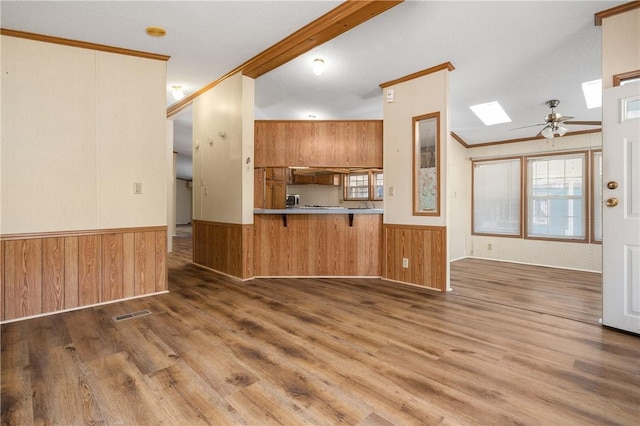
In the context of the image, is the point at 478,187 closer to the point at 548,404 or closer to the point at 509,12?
the point at 509,12

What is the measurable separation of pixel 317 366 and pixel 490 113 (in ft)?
17.0

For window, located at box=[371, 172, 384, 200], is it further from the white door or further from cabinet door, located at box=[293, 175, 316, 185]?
the white door

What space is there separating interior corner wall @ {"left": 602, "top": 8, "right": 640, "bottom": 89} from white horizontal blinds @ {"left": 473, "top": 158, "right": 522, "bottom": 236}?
3.84 m

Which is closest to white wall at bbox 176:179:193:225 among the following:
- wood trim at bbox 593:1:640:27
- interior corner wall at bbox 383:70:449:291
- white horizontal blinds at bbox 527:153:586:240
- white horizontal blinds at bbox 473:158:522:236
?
white horizontal blinds at bbox 473:158:522:236

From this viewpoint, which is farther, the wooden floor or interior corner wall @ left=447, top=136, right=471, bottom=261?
interior corner wall @ left=447, top=136, right=471, bottom=261

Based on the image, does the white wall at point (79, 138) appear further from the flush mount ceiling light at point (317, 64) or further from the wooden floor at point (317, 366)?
the flush mount ceiling light at point (317, 64)

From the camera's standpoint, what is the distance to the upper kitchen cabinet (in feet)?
15.6

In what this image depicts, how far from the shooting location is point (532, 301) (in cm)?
358

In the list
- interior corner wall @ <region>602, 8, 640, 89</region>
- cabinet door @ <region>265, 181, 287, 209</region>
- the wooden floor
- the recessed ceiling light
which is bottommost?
the wooden floor

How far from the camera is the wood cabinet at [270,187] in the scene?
4.85 metres

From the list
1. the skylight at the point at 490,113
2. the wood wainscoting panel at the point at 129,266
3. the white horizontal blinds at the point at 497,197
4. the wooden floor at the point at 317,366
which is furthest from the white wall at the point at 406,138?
the white horizontal blinds at the point at 497,197

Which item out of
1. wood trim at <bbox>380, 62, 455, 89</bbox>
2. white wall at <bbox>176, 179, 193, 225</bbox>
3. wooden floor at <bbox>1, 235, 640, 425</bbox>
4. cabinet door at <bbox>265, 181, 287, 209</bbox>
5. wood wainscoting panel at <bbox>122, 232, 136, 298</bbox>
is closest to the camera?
wooden floor at <bbox>1, 235, 640, 425</bbox>

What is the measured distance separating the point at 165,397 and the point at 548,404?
201cm

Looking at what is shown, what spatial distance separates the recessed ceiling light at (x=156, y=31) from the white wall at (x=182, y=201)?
1384cm
